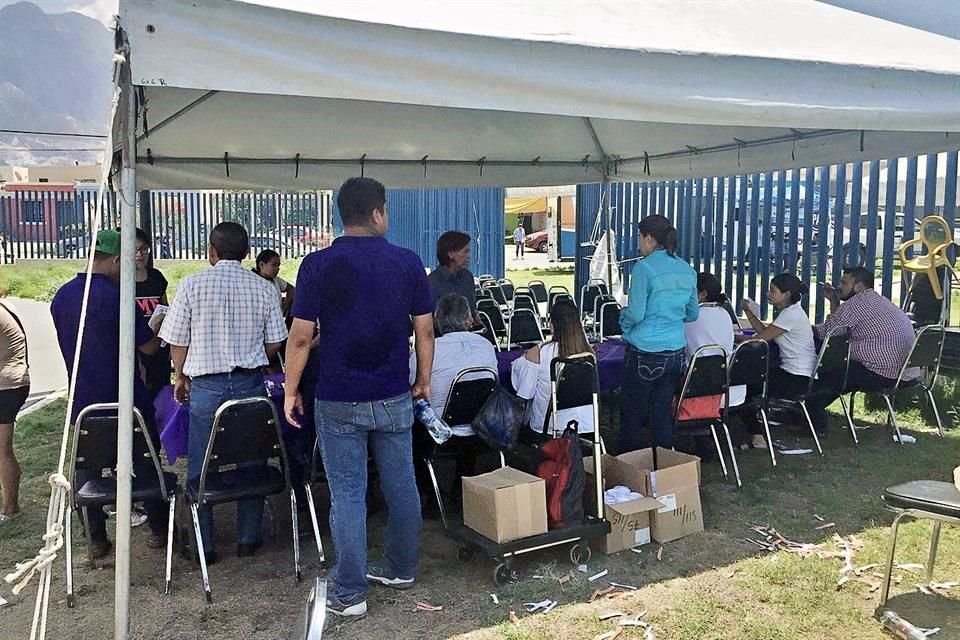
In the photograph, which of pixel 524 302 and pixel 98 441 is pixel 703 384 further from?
pixel 524 302

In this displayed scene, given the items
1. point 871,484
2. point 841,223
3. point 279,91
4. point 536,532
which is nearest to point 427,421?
point 536,532

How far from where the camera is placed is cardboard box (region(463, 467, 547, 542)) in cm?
349

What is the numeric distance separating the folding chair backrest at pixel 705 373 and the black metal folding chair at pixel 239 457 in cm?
222

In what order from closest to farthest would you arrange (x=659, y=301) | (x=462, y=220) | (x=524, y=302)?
1. (x=659, y=301)
2. (x=524, y=302)
3. (x=462, y=220)

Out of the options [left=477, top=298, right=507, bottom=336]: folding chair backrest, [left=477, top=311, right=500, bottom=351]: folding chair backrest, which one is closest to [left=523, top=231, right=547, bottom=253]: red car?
[left=477, top=298, right=507, bottom=336]: folding chair backrest

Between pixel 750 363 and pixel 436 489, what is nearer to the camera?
pixel 436 489

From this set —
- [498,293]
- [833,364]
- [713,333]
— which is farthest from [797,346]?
[498,293]

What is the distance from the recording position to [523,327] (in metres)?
6.79

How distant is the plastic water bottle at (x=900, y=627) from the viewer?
9.89ft

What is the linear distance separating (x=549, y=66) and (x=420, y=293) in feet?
3.16

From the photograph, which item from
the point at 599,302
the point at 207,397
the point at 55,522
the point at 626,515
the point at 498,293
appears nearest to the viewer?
the point at 55,522

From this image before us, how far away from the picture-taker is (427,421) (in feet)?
10.9

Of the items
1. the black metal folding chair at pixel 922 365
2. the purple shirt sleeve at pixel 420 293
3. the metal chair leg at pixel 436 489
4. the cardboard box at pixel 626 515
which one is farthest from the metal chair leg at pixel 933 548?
the black metal folding chair at pixel 922 365

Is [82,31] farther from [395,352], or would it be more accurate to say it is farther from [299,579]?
[299,579]
